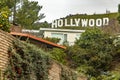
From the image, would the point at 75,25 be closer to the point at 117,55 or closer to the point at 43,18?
the point at 43,18

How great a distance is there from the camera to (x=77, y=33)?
6662 cm

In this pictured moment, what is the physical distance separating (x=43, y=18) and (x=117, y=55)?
1303 inches

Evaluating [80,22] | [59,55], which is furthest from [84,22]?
[59,55]

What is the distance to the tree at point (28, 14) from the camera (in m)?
71.6

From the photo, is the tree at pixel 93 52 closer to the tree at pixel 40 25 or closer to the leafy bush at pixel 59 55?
the leafy bush at pixel 59 55

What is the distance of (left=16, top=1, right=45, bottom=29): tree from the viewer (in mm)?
71631

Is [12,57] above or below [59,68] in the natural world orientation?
above

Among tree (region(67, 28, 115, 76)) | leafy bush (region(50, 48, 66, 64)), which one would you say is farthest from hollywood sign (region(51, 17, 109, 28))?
leafy bush (region(50, 48, 66, 64))

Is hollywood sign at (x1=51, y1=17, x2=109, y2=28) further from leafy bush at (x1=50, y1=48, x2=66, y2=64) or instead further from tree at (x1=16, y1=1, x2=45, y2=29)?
leafy bush at (x1=50, y1=48, x2=66, y2=64)

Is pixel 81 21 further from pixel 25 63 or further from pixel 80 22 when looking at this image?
pixel 25 63

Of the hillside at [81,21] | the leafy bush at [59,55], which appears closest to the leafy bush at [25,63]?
the leafy bush at [59,55]

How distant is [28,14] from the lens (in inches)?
2970

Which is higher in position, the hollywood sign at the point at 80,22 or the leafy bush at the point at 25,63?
the leafy bush at the point at 25,63

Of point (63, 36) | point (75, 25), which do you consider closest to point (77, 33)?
point (63, 36)
